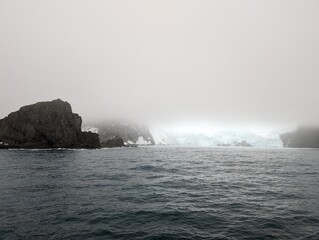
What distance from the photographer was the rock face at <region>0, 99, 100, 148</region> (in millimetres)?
155750

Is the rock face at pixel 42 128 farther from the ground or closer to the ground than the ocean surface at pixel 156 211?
farther from the ground

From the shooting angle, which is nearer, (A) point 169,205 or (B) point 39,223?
(B) point 39,223

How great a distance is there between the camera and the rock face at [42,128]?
15575 cm

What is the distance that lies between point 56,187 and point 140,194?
1210 cm

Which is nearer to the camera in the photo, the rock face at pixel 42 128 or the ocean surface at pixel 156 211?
the ocean surface at pixel 156 211

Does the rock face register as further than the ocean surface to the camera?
Yes

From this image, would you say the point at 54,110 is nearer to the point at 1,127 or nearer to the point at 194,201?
the point at 1,127

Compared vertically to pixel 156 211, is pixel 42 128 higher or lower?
higher

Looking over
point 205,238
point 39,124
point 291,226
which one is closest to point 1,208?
point 205,238

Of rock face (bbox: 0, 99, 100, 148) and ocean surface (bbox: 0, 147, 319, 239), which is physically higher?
rock face (bbox: 0, 99, 100, 148)

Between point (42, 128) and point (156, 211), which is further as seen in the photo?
point (42, 128)

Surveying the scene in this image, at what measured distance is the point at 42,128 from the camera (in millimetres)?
160875

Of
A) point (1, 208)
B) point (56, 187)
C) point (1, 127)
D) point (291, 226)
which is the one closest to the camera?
point (291, 226)

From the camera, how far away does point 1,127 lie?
522 ft
